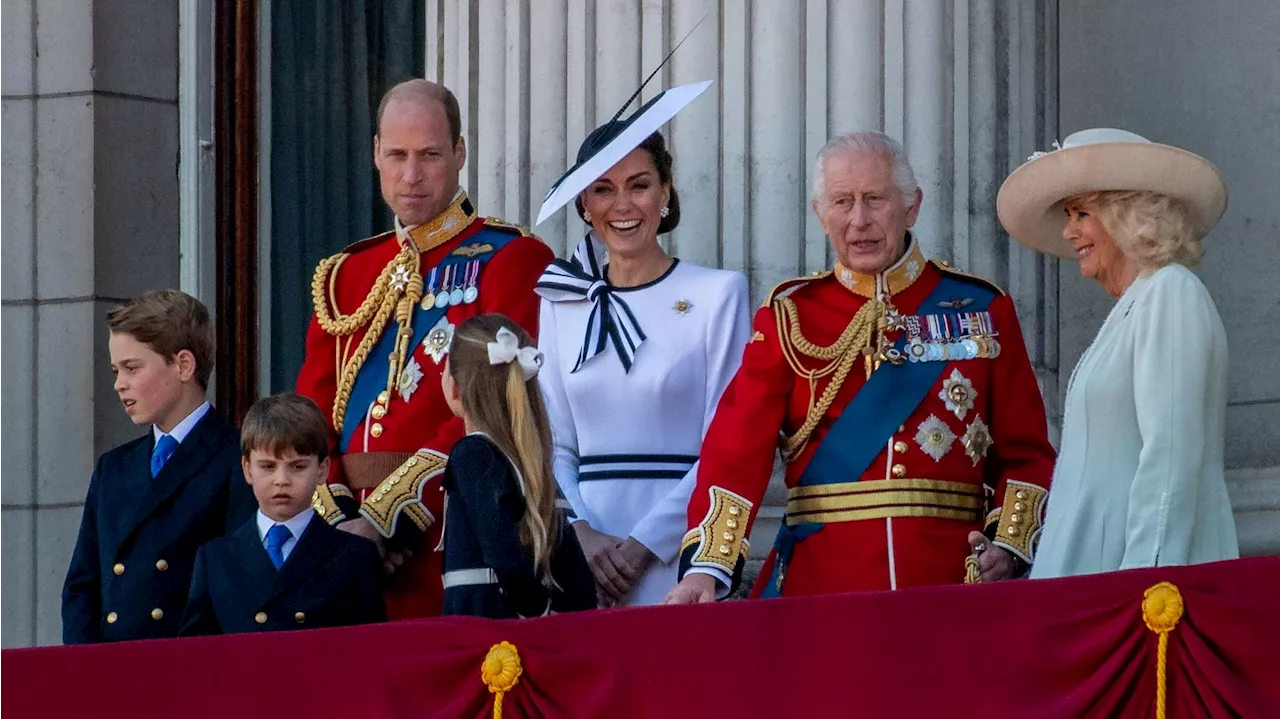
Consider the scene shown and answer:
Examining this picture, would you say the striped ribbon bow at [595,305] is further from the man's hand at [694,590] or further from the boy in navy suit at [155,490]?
the boy in navy suit at [155,490]

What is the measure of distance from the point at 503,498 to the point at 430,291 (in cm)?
104

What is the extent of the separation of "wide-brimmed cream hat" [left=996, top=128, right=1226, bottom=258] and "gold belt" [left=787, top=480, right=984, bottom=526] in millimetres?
626

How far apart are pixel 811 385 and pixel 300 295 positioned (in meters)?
3.14

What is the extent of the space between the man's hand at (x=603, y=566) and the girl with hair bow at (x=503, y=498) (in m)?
0.36

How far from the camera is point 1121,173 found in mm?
5145

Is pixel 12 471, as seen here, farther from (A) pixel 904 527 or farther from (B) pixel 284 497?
(A) pixel 904 527

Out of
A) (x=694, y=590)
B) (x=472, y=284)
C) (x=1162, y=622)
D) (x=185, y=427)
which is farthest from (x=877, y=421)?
(x=185, y=427)

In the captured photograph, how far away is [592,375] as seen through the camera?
5.85 metres

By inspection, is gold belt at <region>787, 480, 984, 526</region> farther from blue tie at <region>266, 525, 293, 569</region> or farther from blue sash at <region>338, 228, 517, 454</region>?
blue tie at <region>266, 525, 293, 569</region>

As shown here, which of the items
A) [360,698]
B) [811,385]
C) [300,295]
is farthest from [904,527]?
[300,295]

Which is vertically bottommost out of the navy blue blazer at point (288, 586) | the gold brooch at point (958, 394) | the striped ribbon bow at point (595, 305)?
the navy blue blazer at point (288, 586)

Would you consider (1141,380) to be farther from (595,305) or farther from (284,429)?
(284,429)

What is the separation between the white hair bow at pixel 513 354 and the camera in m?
5.23

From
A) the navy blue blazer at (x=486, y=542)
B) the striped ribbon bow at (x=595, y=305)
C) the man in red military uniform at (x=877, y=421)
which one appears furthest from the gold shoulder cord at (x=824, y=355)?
the navy blue blazer at (x=486, y=542)
